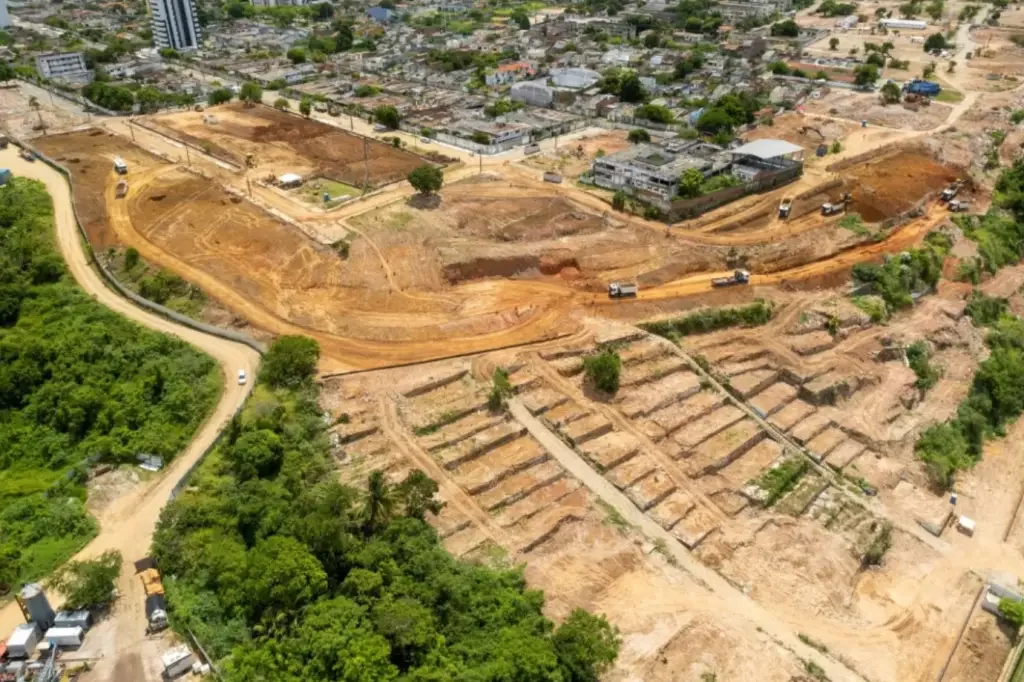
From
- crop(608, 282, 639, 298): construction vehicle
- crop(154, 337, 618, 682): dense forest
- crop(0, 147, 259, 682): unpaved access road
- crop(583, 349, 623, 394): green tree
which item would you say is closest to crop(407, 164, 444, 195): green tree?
crop(608, 282, 639, 298): construction vehicle

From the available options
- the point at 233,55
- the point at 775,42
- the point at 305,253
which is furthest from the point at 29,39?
the point at 775,42

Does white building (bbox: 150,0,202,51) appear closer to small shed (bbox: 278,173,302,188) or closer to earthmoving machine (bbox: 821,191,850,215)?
small shed (bbox: 278,173,302,188)

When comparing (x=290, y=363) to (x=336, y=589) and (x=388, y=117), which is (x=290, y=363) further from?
(x=388, y=117)

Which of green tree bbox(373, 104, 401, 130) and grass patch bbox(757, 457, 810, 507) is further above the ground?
green tree bbox(373, 104, 401, 130)

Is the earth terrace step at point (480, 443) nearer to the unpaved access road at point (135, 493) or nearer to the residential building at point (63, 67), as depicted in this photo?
the unpaved access road at point (135, 493)

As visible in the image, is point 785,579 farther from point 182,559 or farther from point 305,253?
point 305,253

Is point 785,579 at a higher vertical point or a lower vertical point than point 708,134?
lower
